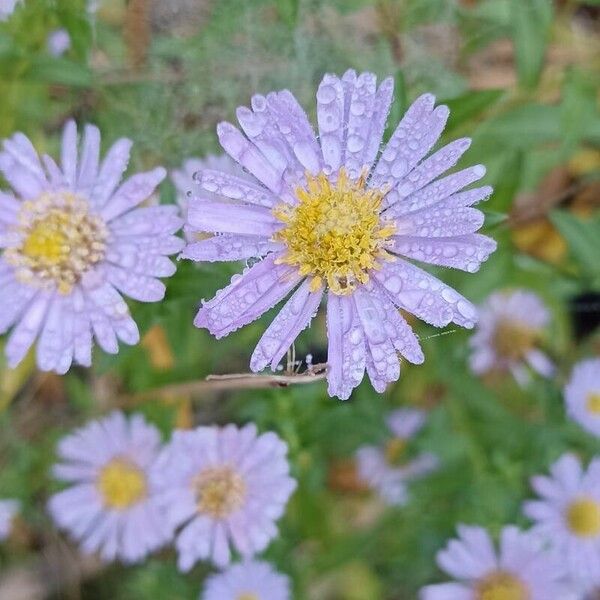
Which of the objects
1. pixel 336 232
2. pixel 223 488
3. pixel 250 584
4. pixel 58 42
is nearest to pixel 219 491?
pixel 223 488

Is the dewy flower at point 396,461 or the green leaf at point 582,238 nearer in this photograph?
the green leaf at point 582,238

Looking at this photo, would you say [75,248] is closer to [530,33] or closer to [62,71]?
[62,71]

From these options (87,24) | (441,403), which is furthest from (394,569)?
(87,24)

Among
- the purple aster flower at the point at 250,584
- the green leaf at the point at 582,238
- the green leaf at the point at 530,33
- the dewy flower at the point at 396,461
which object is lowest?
the purple aster flower at the point at 250,584

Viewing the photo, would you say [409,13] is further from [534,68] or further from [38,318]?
[38,318]

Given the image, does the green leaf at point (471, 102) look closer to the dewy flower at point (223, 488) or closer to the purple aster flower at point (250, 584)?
the dewy flower at point (223, 488)

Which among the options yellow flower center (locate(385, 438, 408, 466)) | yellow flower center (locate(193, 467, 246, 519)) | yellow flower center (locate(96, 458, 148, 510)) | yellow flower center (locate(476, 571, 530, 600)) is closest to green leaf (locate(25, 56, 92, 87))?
yellow flower center (locate(193, 467, 246, 519))

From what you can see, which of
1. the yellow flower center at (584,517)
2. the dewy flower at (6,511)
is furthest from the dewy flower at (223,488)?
the yellow flower center at (584,517)
